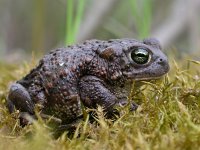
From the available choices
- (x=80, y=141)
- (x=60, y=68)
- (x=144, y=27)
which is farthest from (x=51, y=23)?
(x=80, y=141)

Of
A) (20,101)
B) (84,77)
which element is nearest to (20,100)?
(20,101)

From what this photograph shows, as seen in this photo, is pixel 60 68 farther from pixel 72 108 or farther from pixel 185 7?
pixel 185 7

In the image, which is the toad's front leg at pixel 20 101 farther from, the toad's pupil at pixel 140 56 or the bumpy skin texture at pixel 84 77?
the toad's pupil at pixel 140 56

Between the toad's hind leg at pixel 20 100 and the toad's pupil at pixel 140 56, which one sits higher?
the toad's pupil at pixel 140 56

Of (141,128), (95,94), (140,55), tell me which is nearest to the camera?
(141,128)

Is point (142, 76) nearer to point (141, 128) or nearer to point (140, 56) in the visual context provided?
point (140, 56)

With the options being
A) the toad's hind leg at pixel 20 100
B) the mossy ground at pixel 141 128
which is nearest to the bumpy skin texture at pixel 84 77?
the toad's hind leg at pixel 20 100

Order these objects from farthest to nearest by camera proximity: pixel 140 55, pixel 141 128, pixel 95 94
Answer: pixel 140 55 → pixel 95 94 → pixel 141 128
